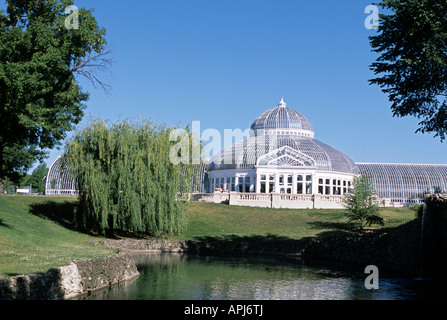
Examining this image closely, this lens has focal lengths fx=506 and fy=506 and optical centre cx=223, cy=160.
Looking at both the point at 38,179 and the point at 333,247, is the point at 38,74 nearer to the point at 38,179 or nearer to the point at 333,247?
the point at 333,247

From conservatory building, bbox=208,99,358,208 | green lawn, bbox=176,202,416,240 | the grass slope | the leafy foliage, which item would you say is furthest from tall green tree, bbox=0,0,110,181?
the leafy foliage

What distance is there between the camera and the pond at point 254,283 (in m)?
18.7

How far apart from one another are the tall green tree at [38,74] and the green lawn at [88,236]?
4.42m

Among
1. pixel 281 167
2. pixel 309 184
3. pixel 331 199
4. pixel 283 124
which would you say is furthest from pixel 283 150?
pixel 283 124

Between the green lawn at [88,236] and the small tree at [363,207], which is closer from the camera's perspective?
the green lawn at [88,236]

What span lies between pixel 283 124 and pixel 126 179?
41.5 m

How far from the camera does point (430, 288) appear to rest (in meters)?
21.7

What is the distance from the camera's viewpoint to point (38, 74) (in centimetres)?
2119

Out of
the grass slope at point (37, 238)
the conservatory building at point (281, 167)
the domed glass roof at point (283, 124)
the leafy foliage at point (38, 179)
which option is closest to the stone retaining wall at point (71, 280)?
the grass slope at point (37, 238)

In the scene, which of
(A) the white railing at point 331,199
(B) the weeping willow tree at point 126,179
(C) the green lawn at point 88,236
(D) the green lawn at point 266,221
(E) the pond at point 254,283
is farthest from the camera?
(A) the white railing at point 331,199

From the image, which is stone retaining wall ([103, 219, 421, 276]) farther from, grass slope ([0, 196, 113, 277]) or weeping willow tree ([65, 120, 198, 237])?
grass slope ([0, 196, 113, 277])

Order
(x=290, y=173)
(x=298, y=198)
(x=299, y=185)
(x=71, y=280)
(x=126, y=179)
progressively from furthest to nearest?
(x=299, y=185)
(x=290, y=173)
(x=298, y=198)
(x=126, y=179)
(x=71, y=280)

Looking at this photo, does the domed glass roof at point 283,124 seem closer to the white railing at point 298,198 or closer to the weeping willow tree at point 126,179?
the white railing at point 298,198

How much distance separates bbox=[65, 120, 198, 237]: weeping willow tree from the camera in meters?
32.1
